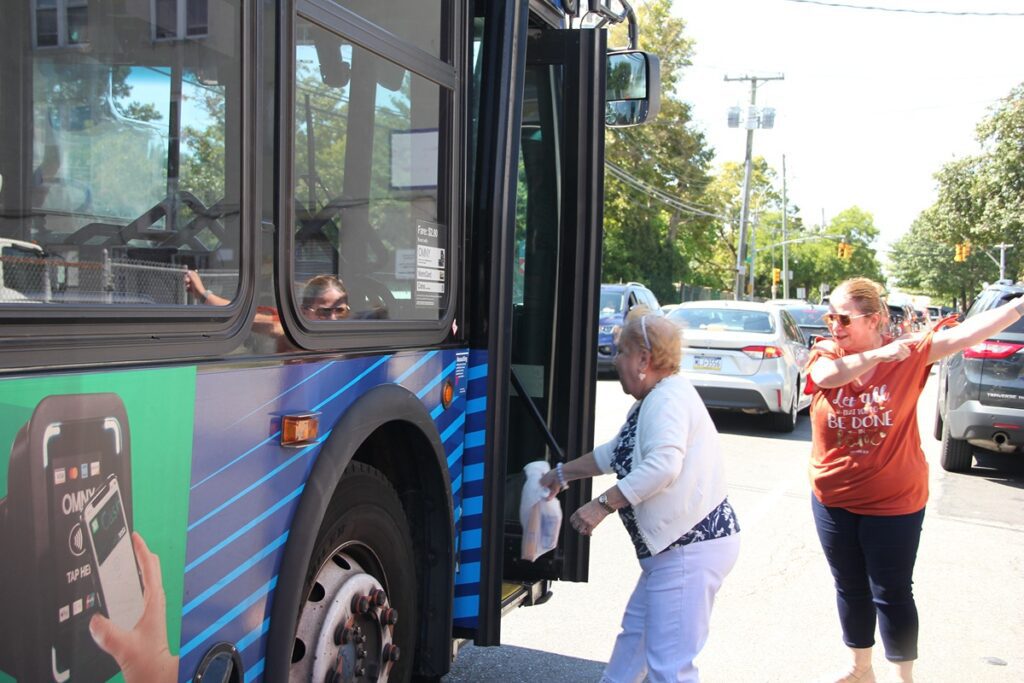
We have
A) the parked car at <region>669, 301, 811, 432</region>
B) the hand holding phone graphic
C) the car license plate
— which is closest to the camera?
the hand holding phone graphic

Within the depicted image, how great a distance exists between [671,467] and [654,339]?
1.47ft

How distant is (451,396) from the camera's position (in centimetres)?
361

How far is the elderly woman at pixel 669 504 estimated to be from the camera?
3254mm

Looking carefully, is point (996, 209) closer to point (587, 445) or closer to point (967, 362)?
point (967, 362)

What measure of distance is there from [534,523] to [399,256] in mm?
1106

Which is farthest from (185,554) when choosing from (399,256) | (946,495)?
(946,495)

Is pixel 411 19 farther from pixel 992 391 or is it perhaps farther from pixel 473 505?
pixel 992 391

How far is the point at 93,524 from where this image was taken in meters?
1.95

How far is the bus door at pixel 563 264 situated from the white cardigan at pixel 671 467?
941mm

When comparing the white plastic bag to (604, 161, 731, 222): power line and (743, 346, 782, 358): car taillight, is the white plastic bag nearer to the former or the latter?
(743, 346, 782, 358): car taillight

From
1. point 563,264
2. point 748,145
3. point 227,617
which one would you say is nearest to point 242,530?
point 227,617

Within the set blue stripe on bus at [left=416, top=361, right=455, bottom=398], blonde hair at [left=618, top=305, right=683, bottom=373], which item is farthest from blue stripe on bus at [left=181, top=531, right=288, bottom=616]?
blonde hair at [left=618, top=305, right=683, bottom=373]

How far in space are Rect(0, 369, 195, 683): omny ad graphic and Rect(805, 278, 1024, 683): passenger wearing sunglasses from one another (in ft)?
9.01

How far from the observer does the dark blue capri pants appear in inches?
155
